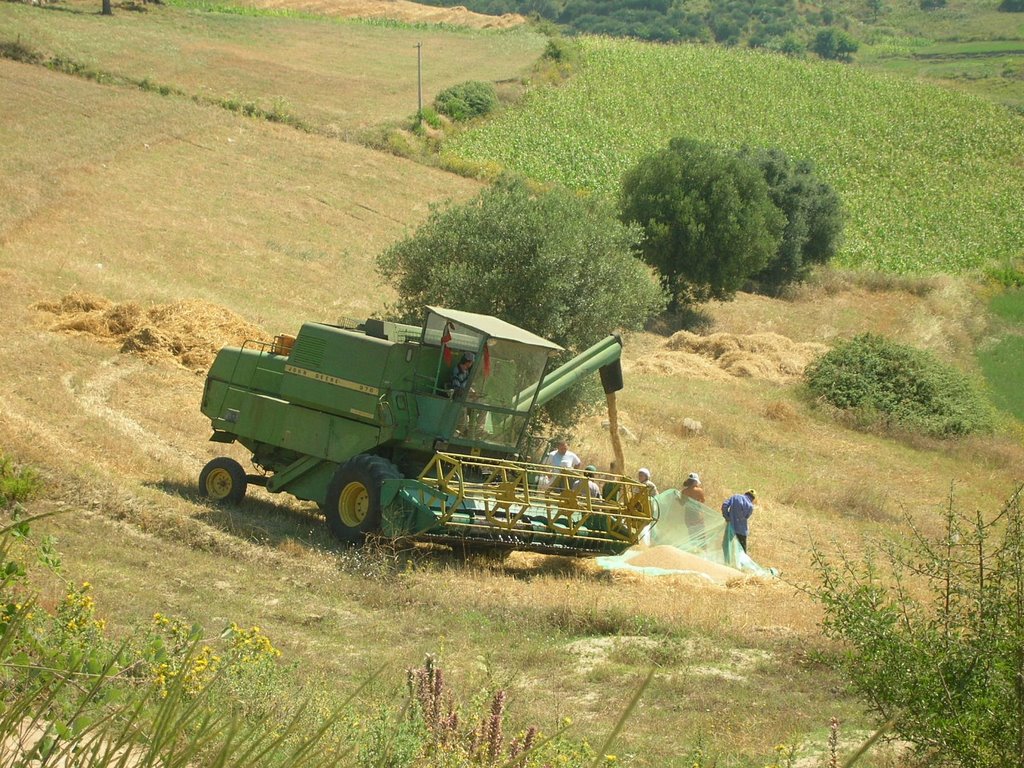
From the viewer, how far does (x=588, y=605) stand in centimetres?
1225

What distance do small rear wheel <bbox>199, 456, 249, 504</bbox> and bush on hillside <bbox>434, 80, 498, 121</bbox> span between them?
51542 millimetres

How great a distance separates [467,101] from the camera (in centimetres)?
6738

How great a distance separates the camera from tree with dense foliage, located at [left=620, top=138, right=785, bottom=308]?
151 feet

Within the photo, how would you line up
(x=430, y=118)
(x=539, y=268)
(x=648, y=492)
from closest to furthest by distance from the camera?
(x=648, y=492) → (x=539, y=268) → (x=430, y=118)

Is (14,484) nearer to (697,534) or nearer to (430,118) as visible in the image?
(697,534)

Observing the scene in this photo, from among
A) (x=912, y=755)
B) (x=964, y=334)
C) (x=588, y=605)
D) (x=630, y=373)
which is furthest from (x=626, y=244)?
(x=964, y=334)

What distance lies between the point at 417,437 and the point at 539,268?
30.5ft

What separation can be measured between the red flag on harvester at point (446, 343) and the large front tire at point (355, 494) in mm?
1590

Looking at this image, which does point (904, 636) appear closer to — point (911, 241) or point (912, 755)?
point (912, 755)

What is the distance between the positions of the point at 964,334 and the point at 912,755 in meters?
42.3

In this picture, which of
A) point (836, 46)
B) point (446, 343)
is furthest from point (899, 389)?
point (836, 46)

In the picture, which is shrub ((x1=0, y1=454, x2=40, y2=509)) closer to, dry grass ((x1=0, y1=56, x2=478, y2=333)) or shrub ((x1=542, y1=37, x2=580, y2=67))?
dry grass ((x1=0, y1=56, x2=478, y2=333))

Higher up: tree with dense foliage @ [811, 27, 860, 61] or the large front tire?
tree with dense foliage @ [811, 27, 860, 61]

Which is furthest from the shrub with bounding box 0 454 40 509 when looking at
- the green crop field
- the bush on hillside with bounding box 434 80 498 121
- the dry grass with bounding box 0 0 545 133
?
the bush on hillside with bounding box 434 80 498 121
